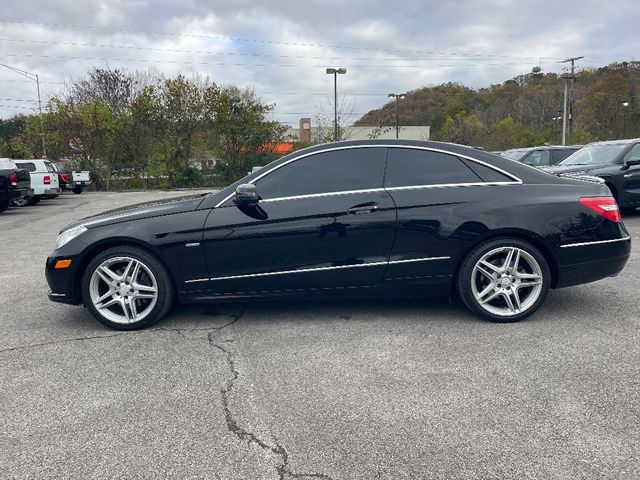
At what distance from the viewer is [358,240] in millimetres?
4016

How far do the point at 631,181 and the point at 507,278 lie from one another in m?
7.16

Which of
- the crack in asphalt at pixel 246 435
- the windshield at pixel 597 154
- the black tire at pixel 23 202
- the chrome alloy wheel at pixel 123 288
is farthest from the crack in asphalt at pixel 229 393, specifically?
the black tire at pixel 23 202

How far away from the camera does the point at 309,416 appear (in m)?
2.72

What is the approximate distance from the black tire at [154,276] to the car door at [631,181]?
29.9 feet

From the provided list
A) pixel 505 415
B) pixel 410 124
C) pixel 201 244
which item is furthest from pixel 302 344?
pixel 410 124

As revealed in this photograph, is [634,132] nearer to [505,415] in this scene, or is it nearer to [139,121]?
[139,121]

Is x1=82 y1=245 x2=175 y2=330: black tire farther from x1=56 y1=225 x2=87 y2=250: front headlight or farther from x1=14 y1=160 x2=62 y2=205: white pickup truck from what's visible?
x1=14 y1=160 x2=62 y2=205: white pickup truck

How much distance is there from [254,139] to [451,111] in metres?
43.3

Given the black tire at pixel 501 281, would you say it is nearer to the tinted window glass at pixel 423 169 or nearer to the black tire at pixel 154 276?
the tinted window glass at pixel 423 169

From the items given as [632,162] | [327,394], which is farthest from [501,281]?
[632,162]

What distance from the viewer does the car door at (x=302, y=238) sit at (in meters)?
4.01

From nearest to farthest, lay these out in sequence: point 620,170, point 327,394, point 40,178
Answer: point 327,394
point 620,170
point 40,178

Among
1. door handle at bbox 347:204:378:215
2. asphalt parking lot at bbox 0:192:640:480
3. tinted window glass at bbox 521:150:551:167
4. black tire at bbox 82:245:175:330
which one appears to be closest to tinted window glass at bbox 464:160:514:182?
door handle at bbox 347:204:378:215

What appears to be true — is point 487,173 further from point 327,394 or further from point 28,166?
point 28,166
